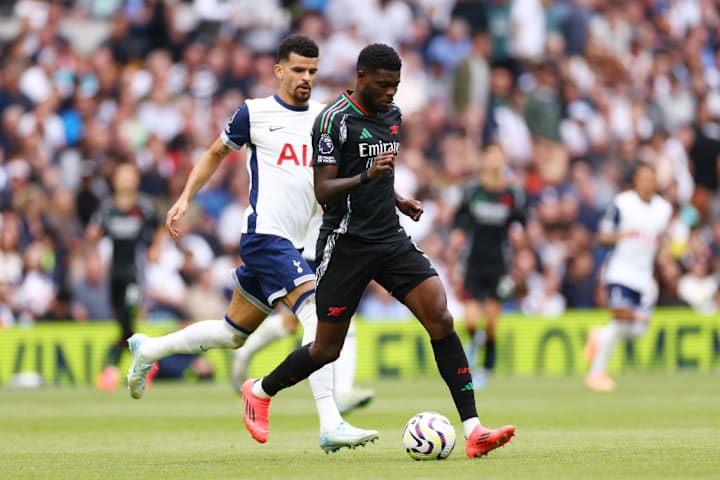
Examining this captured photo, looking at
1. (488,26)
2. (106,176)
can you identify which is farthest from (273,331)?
(488,26)

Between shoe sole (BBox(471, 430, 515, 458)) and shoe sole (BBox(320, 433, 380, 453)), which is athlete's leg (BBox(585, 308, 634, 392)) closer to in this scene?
shoe sole (BBox(320, 433, 380, 453))

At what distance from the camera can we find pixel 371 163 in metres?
8.95

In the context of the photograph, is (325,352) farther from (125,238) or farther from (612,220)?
(125,238)

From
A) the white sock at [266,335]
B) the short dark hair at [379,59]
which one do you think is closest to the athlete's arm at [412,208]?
A: the short dark hair at [379,59]

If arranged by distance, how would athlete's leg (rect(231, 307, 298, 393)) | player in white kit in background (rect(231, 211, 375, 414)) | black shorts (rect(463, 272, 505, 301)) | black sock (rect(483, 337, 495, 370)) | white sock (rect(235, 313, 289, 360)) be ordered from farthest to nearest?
black shorts (rect(463, 272, 505, 301)), black sock (rect(483, 337, 495, 370)), white sock (rect(235, 313, 289, 360)), athlete's leg (rect(231, 307, 298, 393)), player in white kit in background (rect(231, 211, 375, 414))

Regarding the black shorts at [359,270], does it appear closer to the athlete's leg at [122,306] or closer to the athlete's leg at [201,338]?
the athlete's leg at [201,338]

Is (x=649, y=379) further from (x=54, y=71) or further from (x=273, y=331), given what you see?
(x=54, y=71)

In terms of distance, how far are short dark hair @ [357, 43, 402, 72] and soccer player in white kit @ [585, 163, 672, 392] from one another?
349 inches

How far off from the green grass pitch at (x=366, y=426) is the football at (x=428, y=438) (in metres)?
0.08

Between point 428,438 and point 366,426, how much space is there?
3265 millimetres

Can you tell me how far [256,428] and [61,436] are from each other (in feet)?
7.94

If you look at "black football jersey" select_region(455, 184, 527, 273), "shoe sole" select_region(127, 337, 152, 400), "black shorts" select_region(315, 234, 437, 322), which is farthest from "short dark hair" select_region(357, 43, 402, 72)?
"black football jersey" select_region(455, 184, 527, 273)

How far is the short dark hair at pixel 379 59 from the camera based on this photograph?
28.2 ft

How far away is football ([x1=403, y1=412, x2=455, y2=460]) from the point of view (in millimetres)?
8750
